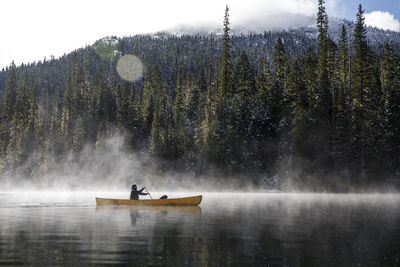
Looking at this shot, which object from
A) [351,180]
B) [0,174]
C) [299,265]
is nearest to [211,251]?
[299,265]

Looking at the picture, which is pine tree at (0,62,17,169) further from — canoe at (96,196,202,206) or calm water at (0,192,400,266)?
calm water at (0,192,400,266)

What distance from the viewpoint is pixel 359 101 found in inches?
2391

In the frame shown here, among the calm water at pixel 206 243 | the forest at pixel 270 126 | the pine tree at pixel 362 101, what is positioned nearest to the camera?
the calm water at pixel 206 243

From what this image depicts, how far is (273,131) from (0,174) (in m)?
71.8

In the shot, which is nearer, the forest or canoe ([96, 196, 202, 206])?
canoe ([96, 196, 202, 206])

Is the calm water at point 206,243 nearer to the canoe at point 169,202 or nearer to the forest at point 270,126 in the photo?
the canoe at point 169,202

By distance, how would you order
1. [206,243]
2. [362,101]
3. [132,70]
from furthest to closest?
→ 1. [132,70]
2. [362,101]
3. [206,243]

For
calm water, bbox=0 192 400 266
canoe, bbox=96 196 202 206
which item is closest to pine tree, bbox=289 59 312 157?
canoe, bbox=96 196 202 206

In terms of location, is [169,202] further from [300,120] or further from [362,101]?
[362,101]

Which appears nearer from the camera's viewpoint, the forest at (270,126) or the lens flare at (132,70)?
the forest at (270,126)

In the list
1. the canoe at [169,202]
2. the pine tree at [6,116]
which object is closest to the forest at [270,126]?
the pine tree at [6,116]

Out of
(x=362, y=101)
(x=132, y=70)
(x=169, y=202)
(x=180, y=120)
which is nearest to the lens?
(x=169, y=202)

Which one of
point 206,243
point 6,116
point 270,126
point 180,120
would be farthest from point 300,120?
point 6,116

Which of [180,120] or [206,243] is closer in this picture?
[206,243]
